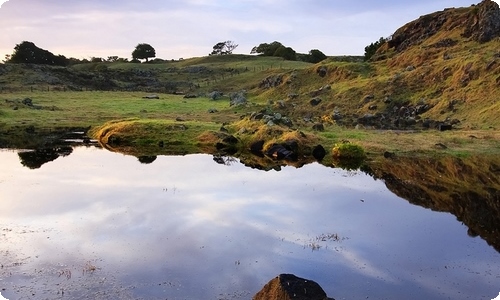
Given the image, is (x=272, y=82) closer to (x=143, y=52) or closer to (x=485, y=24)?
(x=485, y=24)

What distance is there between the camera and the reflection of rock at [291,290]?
11.6m

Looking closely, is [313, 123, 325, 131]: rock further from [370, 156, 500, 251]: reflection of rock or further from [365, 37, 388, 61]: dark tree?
[365, 37, 388, 61]: dark tree

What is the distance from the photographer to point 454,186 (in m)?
27.8

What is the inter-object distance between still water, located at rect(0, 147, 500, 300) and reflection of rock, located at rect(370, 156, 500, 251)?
756mm

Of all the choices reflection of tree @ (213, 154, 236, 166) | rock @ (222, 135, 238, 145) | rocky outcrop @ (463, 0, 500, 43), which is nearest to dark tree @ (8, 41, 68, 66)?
rocky outcrop @ (463, 0, 500, 43)

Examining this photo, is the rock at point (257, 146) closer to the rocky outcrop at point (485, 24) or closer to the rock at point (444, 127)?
the rock at point (444, 127)

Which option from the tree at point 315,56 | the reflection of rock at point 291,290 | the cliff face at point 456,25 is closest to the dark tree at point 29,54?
the tree at point 315,56

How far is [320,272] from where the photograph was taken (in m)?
16.1

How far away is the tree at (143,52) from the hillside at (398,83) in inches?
2200

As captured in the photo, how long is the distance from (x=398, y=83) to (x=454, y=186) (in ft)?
113

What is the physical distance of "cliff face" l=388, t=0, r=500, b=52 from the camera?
62.7m

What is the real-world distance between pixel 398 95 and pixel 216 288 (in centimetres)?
4732

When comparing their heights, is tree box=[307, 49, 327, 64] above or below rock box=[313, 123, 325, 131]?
above

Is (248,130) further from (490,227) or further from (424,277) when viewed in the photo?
(424,277)
